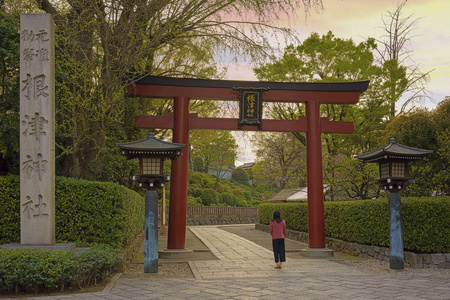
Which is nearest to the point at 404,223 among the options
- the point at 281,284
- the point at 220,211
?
the point at 281,284

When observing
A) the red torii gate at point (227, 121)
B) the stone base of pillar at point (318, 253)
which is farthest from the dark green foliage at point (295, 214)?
the stone base of pillar at point (318, 253)

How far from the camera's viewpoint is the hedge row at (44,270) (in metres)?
7.35

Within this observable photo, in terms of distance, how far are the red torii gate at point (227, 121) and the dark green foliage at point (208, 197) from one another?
25.1m

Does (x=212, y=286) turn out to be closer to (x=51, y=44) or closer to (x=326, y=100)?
(x=51, y=44)

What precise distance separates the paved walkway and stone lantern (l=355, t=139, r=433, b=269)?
0.86 metres

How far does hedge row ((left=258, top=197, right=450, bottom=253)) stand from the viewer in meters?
11.1

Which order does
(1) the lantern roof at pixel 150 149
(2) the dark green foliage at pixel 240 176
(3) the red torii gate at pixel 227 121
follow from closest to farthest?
(1) the lantern roof at pixel 150 149 → (3) the red torii gate at pixel 227 121 → (2) the dark green foliage at pixel 240 176

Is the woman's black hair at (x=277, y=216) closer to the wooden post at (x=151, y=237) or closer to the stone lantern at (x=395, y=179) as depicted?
the stone lantern at (x=395, y=179)

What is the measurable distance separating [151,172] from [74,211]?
1932 millimetres

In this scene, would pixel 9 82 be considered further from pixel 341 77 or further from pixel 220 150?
pixel 220 150

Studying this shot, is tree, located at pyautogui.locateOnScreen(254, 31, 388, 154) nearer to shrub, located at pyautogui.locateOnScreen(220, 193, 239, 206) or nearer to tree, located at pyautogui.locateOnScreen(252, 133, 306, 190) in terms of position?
tree, located at pyautogui.locateOnScreen(252, 133, 306, 190)

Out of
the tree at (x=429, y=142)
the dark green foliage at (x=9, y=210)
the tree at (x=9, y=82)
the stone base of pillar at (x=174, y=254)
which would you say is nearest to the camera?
the dark green foliage at (x=9, y=210)

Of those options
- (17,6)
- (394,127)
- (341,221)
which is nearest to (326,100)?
(394,127)

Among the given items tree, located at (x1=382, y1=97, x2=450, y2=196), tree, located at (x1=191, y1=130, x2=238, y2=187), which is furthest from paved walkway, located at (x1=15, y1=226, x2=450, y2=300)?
tree, located at (x1=191, y1=130, x2=238, y2=187)
